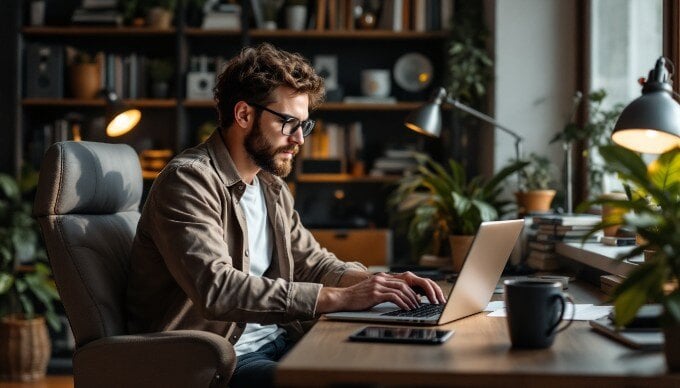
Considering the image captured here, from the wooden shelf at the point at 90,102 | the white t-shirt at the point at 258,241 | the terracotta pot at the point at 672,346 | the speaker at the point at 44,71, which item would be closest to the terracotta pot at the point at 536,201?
the white t-shirt at the point at 258,241

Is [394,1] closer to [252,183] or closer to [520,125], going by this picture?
[520,125]

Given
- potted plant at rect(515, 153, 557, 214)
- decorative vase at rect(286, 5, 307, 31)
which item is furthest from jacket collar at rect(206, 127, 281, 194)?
decorative vase at rect(286, 5, 307, 31)

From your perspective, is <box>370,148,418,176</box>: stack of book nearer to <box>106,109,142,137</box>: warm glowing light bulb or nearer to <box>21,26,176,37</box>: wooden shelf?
<box>21,26,176,37</box>: wooden shelf

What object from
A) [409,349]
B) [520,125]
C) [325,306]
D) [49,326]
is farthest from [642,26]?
[49,326]

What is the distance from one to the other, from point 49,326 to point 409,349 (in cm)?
414

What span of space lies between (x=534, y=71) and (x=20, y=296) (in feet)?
9.28

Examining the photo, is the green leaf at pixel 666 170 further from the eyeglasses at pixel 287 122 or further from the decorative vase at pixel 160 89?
the decorative vase at pixel 160 89

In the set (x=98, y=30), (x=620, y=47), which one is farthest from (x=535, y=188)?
(x=98, y=30)

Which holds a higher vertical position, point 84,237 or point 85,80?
point 85,80

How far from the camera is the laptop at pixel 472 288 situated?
5.30ft

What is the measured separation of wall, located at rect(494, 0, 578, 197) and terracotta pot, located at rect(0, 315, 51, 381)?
8.18 feet

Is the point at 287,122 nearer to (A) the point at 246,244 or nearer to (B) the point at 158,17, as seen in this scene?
(A) the point at 246,244

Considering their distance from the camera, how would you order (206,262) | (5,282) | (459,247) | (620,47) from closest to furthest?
(206,262) → (459,247) → (620,47) → (5,282)

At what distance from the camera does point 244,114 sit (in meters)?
2.27
